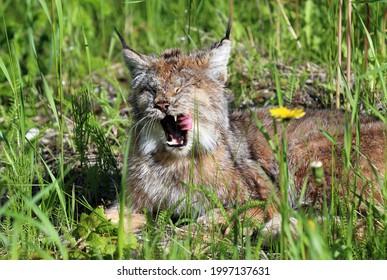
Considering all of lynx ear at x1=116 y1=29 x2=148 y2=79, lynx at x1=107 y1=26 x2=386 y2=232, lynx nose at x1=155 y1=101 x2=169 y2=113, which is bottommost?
lynx at x1=107 y1=26 x2=386 y2=232

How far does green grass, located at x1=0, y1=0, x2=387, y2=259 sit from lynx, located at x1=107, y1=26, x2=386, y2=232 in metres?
0.31

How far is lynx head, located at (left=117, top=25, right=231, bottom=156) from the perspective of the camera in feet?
17.3

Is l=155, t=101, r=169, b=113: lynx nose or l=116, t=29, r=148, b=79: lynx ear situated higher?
l=116, t=29, r=148, b=79: lynx ear

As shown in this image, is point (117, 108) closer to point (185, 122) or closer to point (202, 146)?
point (202, 146)

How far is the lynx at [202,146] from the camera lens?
538cm

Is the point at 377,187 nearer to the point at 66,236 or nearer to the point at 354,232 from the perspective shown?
the point at 354,232

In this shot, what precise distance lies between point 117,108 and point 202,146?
1.78 m

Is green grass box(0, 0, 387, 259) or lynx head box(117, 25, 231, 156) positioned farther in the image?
lynx head box(117, 25, 231, 156)

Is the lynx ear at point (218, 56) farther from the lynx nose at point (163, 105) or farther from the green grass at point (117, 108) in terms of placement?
the lynx nose at point (163, 105)

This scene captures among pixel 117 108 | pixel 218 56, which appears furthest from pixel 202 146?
pixel 117 108

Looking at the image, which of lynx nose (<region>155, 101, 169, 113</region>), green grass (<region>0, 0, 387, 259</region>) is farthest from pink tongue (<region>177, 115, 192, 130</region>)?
green grass (<region>0, 0, 387, 259</region>)

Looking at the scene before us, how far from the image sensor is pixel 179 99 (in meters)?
5.23

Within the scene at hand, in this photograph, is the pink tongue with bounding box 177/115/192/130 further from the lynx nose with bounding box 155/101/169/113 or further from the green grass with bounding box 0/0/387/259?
the green grass with bounding box 0/0/387/259
